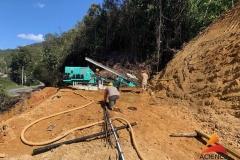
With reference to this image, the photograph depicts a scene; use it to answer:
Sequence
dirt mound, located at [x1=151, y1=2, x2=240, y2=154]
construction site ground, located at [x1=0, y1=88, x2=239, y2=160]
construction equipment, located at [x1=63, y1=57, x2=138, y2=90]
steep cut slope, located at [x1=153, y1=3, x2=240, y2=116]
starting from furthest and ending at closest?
construction equipment, located at [x1=63, y1=57, x2=138, y2=90], steep cut slope, located at [x1=153, y1=3, x2=240, y2=116], dirt mound, located at [x1=151, y1=2, x2=240, y2=154], construction site ground, located at [x1=0, y1=88, x2=239, y2=160]

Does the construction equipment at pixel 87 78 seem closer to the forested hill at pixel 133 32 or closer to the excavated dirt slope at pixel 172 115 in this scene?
the excavated dirt slope at pixel 172 115

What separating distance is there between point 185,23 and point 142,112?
38.2ft

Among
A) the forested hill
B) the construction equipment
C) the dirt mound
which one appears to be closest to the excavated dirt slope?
the dirt mound

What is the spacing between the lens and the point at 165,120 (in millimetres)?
6691

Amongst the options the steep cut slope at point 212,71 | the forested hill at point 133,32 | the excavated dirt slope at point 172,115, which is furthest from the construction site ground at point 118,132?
the forested hill at point 133,32

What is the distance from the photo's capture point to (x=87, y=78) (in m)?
Answer: 11.9

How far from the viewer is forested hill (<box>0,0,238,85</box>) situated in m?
16.0

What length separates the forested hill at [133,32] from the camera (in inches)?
629

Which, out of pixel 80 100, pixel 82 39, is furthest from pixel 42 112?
pixel 82 39

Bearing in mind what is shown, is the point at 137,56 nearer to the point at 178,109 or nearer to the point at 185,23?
the point at 185,23

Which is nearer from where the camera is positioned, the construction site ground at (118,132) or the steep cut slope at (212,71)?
the construction site ground at (118,132)

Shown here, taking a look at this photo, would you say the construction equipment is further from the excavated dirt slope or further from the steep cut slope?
the steep cut slope

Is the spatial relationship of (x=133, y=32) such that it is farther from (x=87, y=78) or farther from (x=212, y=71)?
(x=212, y=71)

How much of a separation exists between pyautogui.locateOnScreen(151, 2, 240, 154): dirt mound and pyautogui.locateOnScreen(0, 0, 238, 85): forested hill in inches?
158
